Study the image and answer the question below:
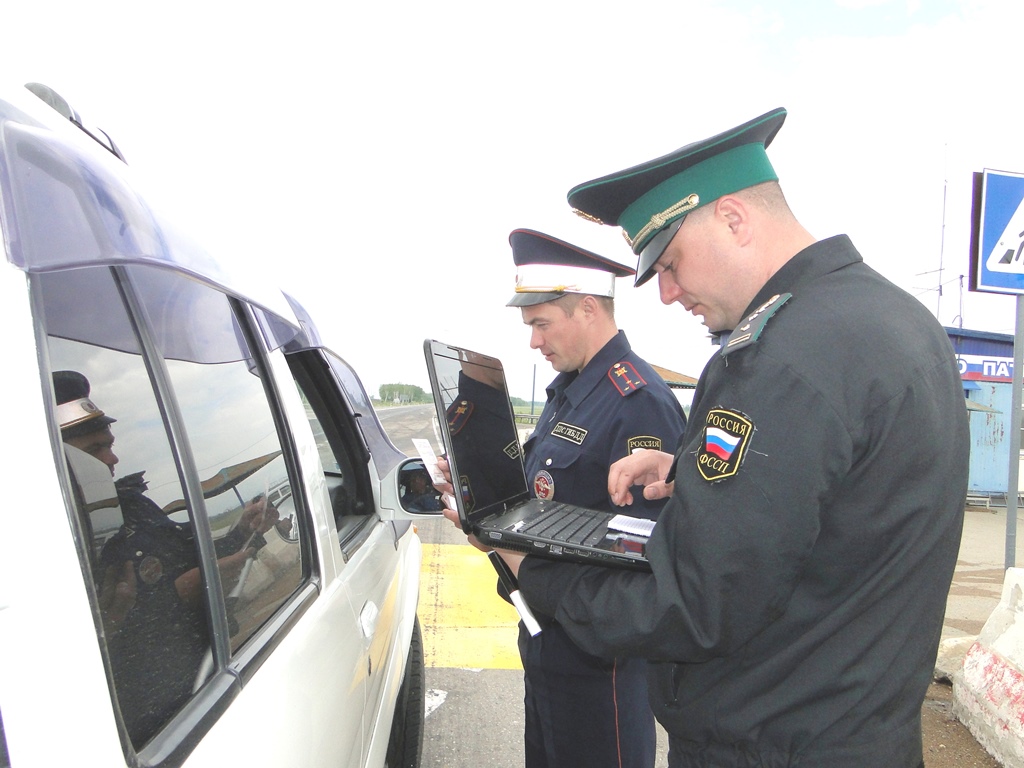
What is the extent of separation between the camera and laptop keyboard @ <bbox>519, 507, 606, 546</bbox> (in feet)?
4.64

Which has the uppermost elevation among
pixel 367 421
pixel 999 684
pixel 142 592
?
pixel 142 592

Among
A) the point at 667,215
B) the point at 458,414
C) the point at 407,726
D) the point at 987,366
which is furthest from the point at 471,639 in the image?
the point at 987,366

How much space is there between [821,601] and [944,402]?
399 mm

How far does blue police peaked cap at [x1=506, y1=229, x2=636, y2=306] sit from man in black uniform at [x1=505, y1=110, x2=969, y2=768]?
1092 mm

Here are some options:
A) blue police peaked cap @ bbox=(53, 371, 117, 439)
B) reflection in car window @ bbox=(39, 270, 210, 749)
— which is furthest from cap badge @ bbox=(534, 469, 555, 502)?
blue police peaked cap @ bbox=(53, 371, 117, 439)

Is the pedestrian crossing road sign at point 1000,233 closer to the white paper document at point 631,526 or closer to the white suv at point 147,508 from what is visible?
the white paper document at point 631,526

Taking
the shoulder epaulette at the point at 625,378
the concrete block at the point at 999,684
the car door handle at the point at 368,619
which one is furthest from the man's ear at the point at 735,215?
the concrete block at the point at 999,684

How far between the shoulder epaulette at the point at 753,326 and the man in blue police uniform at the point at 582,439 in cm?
72

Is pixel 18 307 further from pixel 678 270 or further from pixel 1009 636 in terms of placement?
pixel 1009 636

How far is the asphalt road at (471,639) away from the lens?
306 cm

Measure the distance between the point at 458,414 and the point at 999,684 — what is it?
300 centimetres

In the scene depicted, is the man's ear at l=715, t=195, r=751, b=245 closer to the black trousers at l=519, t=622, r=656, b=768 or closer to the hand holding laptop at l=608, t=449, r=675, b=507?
the hand holding laptop at l=608, t=449, r=675, b=507

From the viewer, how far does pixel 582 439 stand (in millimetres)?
2295

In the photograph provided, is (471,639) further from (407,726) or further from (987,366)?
(987,366)
